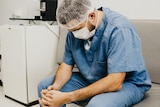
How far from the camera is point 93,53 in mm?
1233

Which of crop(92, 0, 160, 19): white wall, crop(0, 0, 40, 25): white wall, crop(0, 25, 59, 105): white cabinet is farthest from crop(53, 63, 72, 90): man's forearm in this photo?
crop(0, 0, 40, 25): white wall

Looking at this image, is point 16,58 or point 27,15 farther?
point 27,15

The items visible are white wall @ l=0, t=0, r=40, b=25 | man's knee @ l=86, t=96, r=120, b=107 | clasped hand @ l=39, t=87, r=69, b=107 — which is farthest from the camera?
white wall @ l=0, t=0, r=40, b=25

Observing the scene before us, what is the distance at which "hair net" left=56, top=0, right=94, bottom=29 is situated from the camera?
1105mm

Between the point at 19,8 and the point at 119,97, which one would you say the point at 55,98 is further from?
the point at 19,8

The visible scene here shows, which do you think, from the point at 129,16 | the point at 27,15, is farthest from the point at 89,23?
the point at 27,15

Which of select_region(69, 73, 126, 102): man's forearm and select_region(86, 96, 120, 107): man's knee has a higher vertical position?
select_region(69, 73, 126, 102): man's forearm

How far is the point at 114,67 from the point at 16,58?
1.11 m

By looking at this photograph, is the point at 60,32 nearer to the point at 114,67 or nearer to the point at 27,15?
the point at 27,15

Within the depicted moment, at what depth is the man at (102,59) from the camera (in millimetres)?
1055

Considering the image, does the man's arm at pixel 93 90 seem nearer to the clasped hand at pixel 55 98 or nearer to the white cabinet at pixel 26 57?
the clasped hand at pixel 55 98

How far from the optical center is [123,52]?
106cm

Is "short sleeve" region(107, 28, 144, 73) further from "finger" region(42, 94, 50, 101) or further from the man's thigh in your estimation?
"finger" region(42, 94, 50, 101)

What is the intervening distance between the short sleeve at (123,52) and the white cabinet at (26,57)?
947 mm
